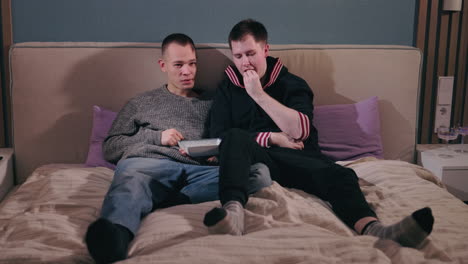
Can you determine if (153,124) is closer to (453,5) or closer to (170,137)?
(170,137)

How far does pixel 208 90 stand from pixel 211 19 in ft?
1.90

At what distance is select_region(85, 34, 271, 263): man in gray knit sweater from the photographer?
1.37m

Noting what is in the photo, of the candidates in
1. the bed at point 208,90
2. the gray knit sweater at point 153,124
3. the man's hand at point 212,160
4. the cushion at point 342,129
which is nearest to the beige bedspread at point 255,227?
the bed at point 208,90

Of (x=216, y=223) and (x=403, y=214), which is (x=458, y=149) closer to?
(x=403, y=214)

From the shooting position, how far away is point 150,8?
249 centimetres

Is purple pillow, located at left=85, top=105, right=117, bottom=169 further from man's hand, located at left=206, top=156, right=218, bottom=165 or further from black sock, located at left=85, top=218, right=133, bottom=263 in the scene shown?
black sock, located at left=85, top=218, right=133, bottom=263

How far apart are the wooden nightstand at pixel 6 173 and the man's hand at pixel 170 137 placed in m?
0.78

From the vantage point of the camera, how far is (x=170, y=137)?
1.81 m

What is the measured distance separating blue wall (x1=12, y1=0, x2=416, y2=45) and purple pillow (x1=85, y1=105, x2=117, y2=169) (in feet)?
2.00

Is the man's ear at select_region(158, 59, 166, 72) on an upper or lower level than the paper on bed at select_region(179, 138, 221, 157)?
upper

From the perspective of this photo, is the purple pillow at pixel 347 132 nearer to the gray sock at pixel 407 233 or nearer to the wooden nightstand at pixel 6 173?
the gray sock at pixel 407 233

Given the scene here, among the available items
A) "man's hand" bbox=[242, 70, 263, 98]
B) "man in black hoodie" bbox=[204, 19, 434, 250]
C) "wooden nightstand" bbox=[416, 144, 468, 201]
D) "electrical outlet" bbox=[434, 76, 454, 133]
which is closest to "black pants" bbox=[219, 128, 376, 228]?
"man in black hoodie" bbox=[204, 19, 434, 250]

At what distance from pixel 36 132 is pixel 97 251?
1.21 meters

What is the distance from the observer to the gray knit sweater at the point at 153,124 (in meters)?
1.83
